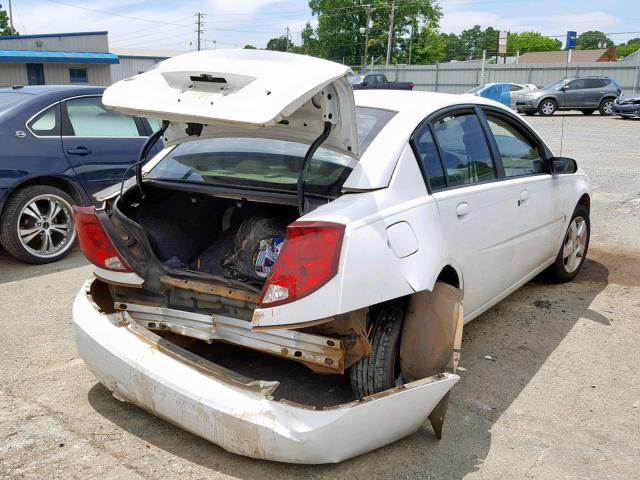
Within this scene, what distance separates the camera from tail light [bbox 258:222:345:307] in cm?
262

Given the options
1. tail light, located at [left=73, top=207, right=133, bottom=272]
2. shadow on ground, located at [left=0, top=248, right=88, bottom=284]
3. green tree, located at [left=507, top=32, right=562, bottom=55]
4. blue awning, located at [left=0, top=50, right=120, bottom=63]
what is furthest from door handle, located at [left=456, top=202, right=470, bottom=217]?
green tree, located at [left=507, top=32, right=562, bottom=55]

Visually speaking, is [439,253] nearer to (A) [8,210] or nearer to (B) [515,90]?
(A) [8,210]

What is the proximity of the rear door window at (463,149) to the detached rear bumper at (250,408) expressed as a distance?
1300mm

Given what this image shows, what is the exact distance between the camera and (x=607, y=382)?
3660 millimetres

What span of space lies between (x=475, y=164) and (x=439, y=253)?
3.09 ft

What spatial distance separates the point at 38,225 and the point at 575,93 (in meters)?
24.9

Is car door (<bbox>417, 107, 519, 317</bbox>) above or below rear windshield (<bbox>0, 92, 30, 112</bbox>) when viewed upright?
below

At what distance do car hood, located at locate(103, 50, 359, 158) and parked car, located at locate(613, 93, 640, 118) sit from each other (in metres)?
23.9

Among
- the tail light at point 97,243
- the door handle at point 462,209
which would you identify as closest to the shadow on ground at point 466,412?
the tail light at point 97,243

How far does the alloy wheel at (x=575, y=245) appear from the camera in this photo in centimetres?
519

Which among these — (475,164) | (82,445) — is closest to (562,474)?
(475,164)

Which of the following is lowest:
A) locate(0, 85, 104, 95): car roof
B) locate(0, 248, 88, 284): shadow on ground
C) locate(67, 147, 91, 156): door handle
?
locate(0, 248, 88, 284): shadow on ground

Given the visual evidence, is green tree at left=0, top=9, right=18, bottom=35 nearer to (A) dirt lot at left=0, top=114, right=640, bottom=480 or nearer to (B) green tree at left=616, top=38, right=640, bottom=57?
(A) dirt lot at left=0, top=114, right=640, bottom=480

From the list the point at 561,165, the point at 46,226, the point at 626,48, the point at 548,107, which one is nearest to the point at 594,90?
the point at 548,107
